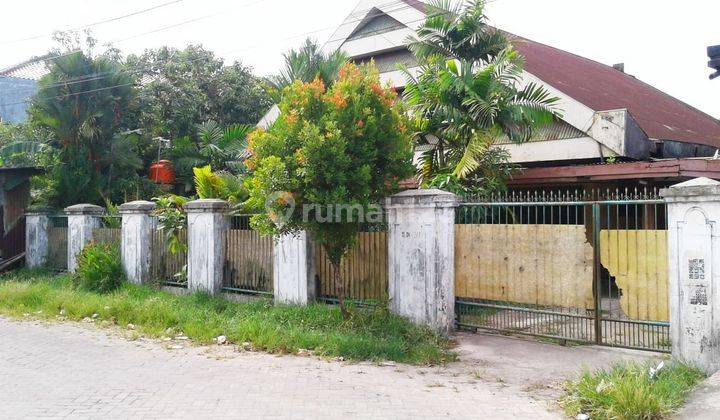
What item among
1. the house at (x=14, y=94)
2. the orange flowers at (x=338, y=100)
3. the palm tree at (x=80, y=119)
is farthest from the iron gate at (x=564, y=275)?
the house at (x=14, y=94)

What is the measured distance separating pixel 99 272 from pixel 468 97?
8114mm

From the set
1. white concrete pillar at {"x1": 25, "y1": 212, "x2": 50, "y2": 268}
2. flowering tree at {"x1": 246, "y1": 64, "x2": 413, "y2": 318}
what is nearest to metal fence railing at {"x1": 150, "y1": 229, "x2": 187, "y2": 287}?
flowering tree at {"x1": 246, "y1": 64, "x2": 413, "y2": 318}

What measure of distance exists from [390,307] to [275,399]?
304 centimetres

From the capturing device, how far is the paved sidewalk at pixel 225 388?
520 cm

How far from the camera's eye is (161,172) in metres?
16.1

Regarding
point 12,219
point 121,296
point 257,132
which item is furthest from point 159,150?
point 257,132

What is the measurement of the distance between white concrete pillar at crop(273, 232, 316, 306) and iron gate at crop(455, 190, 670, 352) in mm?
2415

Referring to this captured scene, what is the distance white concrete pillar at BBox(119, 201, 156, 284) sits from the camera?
38.7 ft

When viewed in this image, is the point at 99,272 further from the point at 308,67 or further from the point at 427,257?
the point at 427,257

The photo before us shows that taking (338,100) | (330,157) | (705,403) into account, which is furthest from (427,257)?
(705,403)

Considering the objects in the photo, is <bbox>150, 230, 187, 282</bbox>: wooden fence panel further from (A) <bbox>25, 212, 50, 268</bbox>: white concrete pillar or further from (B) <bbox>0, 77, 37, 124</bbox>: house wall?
(B) <bbox>0, 77, 37, 124</bbox>: house wall

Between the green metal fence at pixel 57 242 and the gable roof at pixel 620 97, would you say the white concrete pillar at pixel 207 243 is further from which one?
the gable roof at pixel 620 97

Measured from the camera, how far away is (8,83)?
85.8 ft

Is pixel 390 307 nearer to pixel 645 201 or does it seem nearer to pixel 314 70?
pixel 645 201
